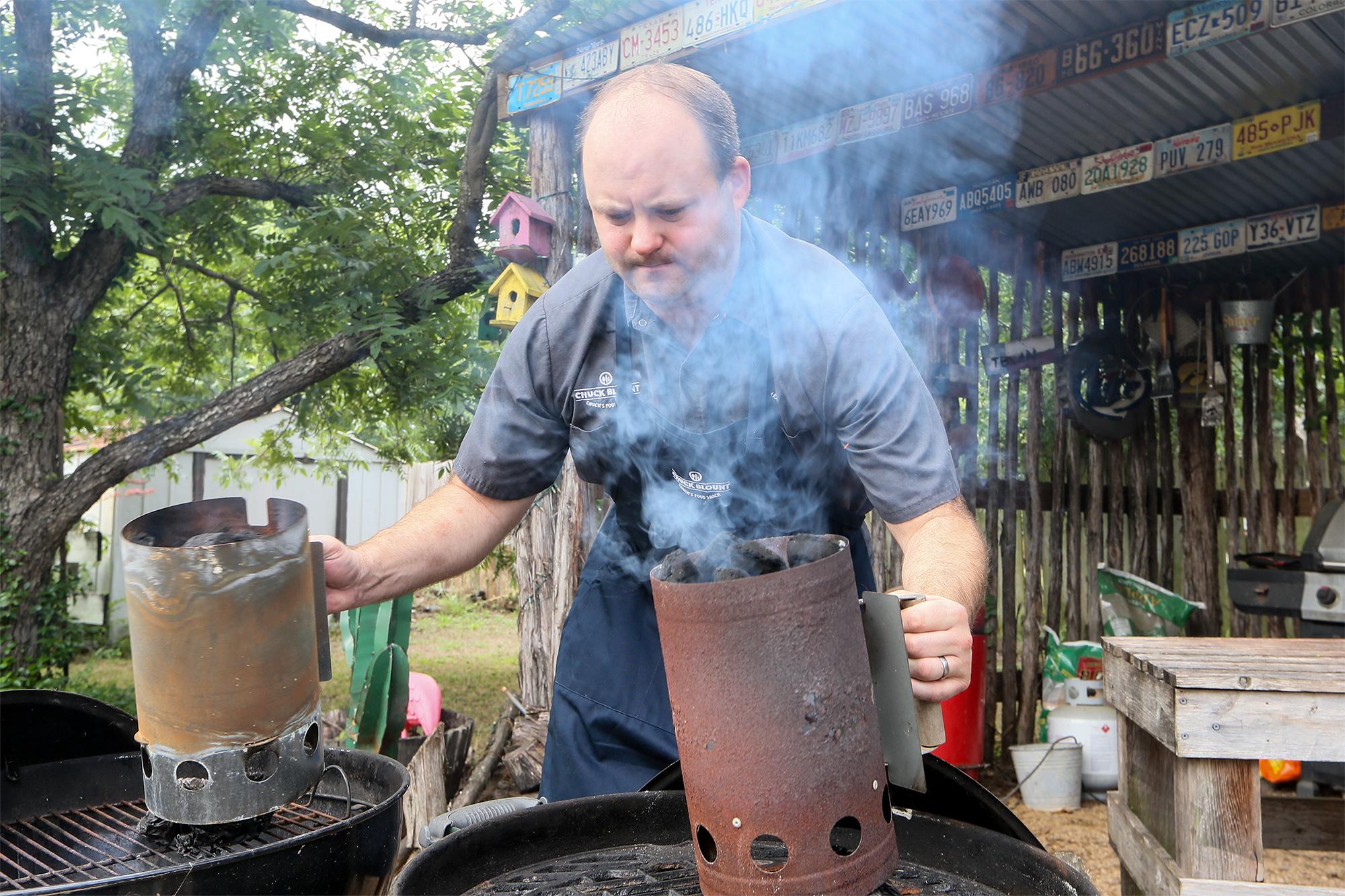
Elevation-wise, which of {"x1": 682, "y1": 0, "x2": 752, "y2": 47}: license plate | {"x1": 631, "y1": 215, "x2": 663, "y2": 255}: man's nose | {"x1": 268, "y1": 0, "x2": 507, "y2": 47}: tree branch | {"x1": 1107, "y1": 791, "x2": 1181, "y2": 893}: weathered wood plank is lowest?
{"x1": 1107, "y1": 791, "x2": 1181, "y2": 893}: weathered wood plank

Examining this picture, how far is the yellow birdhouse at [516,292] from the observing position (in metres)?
4.28

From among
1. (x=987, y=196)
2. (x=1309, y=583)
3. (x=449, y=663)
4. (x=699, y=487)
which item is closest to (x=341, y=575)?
(x=699, y=487)

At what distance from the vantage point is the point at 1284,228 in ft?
16.1

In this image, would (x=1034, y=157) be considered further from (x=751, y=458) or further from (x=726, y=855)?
(x=726, y=855)

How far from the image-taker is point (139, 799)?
2516 mm

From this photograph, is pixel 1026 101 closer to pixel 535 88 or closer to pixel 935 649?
pixel 535 88

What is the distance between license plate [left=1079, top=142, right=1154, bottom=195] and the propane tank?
2.52m

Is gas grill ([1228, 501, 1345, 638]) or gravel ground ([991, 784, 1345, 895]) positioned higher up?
gas grill ([1228, 501, 1345, 638])

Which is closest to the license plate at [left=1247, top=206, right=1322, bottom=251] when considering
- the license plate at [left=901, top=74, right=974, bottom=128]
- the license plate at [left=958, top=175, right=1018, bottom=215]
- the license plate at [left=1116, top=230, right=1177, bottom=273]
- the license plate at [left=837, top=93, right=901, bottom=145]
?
the license plate at [left=1116, top=230, right=1177, bottom=273]

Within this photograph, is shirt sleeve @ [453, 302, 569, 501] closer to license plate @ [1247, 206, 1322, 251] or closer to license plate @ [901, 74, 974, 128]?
license plate @ [901, 74, 974, 128]

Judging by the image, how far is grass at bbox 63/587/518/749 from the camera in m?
7.48

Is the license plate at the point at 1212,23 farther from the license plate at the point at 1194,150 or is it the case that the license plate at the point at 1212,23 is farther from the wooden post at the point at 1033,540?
the wooden post at the point at 1033,540

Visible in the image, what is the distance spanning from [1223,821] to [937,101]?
2.91 metres

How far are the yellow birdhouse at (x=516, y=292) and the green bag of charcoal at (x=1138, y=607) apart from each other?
3.59m
